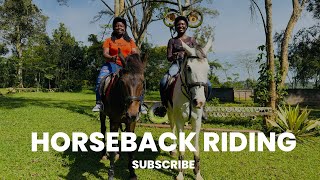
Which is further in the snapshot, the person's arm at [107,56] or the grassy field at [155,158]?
the grassy field at [155,158]

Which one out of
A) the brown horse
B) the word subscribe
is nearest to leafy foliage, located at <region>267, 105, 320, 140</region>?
the word subscribe

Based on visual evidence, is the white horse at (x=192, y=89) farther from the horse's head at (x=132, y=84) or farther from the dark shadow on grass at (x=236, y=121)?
the dark shadow on grass at (x=236, y=121)

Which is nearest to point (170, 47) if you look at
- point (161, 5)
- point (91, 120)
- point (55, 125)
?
point (55, 125)

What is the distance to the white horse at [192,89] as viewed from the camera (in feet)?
17.0

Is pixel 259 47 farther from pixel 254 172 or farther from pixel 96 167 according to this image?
pixel 96 167

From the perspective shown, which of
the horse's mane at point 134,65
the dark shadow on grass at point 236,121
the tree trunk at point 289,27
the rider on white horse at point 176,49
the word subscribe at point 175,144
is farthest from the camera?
the dark shadow on grass at point 236,121

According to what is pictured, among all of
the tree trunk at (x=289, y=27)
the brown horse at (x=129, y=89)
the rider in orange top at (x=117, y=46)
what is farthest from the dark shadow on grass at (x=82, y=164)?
the tree trunk at (x=289, y=27)

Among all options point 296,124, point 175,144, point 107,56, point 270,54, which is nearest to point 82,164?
point 175,144

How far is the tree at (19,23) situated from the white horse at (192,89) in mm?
42586

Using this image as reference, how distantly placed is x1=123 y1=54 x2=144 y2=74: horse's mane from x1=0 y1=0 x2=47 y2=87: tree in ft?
141

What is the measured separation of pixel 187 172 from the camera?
6.53 m

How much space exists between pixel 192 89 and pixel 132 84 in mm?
1064

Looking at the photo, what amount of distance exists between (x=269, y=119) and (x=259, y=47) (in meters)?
3.01

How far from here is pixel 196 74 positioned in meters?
5.22
